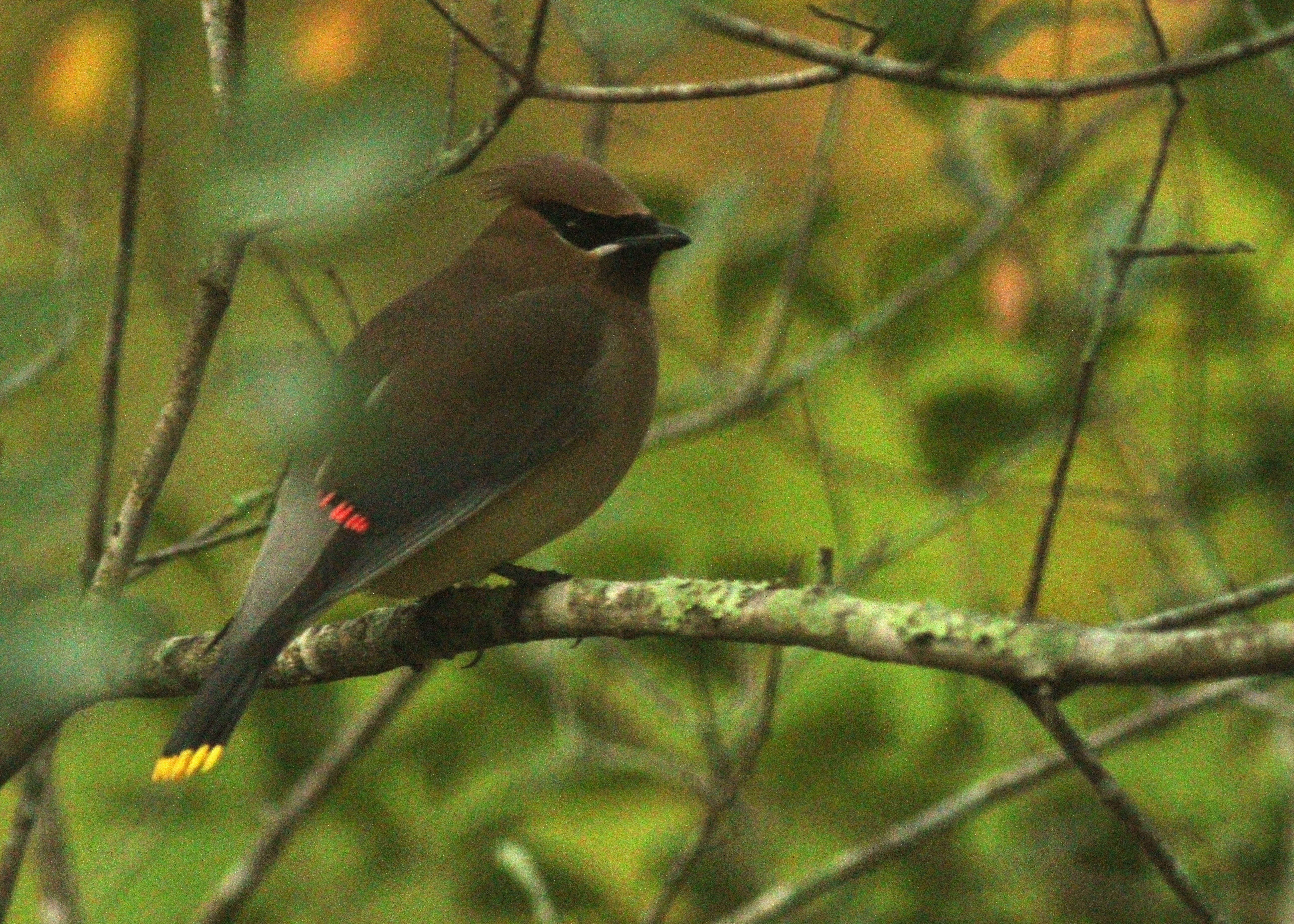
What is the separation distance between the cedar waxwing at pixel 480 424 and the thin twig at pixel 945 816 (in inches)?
34.8

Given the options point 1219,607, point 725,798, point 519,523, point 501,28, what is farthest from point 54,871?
point 1219,607

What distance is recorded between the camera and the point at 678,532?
469 cm

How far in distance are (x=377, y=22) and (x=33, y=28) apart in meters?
0.52

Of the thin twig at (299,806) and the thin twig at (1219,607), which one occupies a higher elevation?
the thin twig at (1219,607)

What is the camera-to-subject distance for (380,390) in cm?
318

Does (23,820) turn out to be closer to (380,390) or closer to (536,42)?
(380,390)

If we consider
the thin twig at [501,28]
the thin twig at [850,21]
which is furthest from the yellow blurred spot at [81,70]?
the thin twig at [850,21]

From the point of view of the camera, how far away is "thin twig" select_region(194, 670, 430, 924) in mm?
3918

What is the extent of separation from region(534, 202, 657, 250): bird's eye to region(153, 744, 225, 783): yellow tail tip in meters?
1.39

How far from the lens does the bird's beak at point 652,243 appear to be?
3674 millimetres

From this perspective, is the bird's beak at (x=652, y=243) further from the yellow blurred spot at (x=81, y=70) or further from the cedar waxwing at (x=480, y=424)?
the yellow blurred spot at (x=81, y=70)

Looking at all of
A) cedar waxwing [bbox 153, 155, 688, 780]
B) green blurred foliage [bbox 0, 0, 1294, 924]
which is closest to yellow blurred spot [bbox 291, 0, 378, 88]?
cedar waxwing [bbox 153, 155, 688, 780]

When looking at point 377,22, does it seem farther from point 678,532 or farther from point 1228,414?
point 1228,414

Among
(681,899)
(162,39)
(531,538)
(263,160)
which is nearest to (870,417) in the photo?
(681,899)
